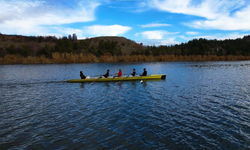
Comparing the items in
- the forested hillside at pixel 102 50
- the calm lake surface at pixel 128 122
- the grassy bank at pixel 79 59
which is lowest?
the calm lake surface at pixel 128 122

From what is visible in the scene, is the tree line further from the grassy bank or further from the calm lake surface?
the calm lake surface

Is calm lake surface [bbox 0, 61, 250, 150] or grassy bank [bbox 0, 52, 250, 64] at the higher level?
grassy bank [bbox 0, 52, 250, 64]

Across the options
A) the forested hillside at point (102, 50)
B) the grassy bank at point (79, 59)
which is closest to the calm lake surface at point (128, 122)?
the grassy bank at point (79, 59)

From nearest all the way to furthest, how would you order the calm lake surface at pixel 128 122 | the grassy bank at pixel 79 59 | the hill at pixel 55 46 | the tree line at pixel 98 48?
the calm lake surface at pixel 128 122 → the grassy bank at pixel 79 59 → the hill at pixel 55 46 → the tree line at pixel 98 48

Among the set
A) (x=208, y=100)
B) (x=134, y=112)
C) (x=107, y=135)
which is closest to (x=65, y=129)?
(x=107, y=135)

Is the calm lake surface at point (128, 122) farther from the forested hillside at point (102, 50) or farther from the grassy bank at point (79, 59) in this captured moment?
the forested hillside at point (102, 50)

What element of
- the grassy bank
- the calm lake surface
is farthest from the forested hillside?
the calm lake surface

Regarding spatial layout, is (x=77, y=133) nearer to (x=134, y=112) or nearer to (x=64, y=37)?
(x=134, y=112)

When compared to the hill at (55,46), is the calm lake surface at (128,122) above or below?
below

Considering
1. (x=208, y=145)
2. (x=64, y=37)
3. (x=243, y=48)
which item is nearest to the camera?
(x=208, y=145)

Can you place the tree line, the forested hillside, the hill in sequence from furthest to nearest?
the tree line → the hill → the forested hillside

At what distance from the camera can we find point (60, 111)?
951 cm

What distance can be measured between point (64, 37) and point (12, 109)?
8487 centimetres

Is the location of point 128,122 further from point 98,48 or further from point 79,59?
point 98,48
